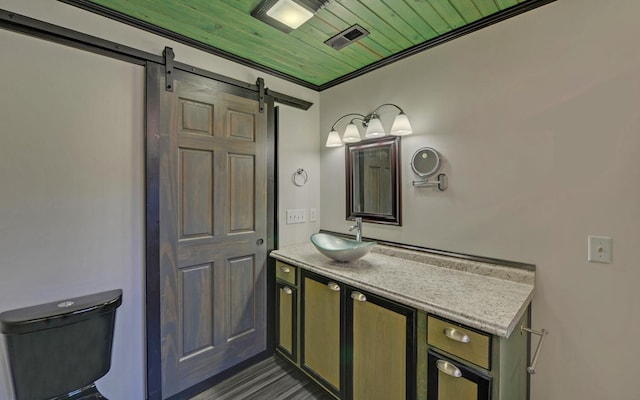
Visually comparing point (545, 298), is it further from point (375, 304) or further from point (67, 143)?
point (67, 143)

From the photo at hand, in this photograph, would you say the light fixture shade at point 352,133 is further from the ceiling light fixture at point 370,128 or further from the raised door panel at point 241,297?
the raised door panel at point 241,297

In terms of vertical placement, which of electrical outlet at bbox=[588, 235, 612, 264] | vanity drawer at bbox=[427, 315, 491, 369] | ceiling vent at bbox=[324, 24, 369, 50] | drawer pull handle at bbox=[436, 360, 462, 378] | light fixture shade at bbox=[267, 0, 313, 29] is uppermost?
ceiling vent at bbox=[324, 24, 369, 50]

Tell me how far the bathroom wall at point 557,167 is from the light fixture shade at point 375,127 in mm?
364

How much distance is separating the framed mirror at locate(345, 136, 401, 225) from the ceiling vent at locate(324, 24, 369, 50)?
729 mm

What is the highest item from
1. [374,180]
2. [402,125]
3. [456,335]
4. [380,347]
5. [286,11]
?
[286,11]

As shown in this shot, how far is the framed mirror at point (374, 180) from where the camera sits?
2.04 m

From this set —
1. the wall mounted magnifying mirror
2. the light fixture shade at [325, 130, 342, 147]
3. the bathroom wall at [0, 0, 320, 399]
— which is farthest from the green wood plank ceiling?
the wall mounted magnifying mirror

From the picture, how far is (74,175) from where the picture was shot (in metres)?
1.43

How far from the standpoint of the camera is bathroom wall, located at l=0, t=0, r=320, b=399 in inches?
50.6

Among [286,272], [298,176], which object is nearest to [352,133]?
[298,176]

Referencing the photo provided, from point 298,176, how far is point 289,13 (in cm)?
127

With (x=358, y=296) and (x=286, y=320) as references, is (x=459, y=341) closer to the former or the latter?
(x=358, y=296)

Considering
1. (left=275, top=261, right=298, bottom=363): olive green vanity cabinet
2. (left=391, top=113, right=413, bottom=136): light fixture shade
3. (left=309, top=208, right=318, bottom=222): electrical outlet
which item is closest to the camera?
(left=391, top=113, right=413, bottom=136): light fixture shade

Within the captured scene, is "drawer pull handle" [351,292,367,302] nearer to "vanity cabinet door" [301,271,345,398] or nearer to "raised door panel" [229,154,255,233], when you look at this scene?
"vanity cabinet door" [301,271,345,398]
